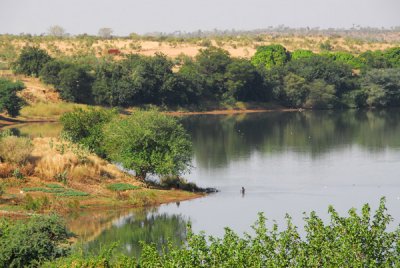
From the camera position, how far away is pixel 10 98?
114438 mm

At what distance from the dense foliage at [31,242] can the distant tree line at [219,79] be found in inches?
3434

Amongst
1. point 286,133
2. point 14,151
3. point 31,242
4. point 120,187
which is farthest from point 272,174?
point 31,242

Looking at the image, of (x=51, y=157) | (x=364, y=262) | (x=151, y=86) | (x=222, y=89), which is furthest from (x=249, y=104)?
(x=364, y=262)

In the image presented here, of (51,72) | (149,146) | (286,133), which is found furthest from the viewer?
(51,72)

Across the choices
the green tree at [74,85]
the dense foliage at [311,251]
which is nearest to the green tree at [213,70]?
the green tree at [74,85]

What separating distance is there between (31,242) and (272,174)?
141 ft

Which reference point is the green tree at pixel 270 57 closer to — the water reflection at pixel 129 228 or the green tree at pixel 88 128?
the green tree at pixel 88 128

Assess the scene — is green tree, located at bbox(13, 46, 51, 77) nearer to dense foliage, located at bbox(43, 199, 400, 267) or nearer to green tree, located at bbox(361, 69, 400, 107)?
green tree, located at bbox(361, 69, 400, 107)

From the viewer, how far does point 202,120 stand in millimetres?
126562

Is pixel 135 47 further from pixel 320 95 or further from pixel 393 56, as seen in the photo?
pixel 393 56

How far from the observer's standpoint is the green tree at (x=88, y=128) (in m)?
74.4

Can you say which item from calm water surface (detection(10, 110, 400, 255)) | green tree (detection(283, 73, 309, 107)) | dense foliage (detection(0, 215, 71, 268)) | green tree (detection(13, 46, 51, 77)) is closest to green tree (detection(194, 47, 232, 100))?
green tree (detection(283, 73, 309, 107))

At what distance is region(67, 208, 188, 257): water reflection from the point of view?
53.1 m

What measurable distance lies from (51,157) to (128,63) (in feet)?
238
